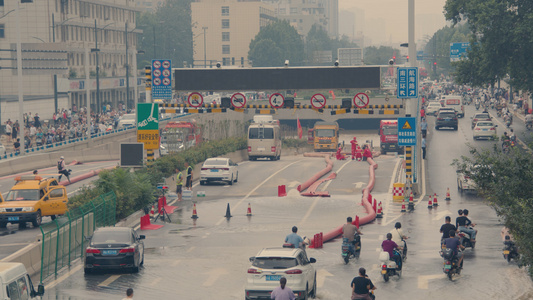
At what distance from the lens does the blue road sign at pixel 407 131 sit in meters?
44.2

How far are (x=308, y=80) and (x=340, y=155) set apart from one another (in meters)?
25.0

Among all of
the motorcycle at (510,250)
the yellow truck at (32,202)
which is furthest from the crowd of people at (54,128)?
the motorcycle at (510,250)

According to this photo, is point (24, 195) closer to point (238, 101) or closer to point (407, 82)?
point (238, 101)

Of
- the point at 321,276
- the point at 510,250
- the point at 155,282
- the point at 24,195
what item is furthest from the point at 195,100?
the point at 510,250

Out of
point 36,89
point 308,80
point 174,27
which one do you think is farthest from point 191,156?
point 174,27

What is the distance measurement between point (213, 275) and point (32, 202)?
11687mm

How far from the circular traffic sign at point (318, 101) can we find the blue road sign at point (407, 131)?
466 centimetres

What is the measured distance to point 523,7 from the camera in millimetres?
64812

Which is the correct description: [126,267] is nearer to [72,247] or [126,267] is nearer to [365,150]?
[72,247]

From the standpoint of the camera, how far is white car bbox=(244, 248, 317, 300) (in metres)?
21.7

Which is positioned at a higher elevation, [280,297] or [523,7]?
[523,7]

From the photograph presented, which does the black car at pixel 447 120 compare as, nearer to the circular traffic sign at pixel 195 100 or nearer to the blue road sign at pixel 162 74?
the blue road sign at pixel 162 74

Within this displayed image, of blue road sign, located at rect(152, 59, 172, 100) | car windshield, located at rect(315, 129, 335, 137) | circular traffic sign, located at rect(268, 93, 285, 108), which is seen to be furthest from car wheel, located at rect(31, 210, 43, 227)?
car windshield, located at rect(315, 129, 335, 137)

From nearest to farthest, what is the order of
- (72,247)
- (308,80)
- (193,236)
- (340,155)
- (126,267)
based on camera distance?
(126,267) < (72,247) < (193,236) < (308,80) < (340,155)
